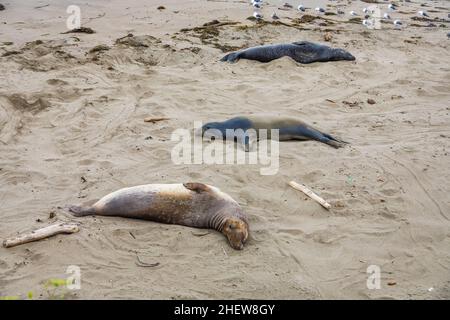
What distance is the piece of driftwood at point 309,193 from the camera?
14.9 feet

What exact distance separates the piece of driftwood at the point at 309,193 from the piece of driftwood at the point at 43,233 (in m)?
2.11

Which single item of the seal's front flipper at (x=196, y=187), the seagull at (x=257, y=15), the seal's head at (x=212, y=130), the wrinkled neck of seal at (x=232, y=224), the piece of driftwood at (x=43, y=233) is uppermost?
the seagull at (x=257, y=15)

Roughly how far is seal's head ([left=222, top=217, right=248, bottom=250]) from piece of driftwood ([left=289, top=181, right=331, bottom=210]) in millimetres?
869

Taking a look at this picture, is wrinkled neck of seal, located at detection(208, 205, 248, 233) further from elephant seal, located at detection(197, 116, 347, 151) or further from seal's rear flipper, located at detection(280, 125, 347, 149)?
seal's rear flipper, located at detection(280, 125, 347, 149)

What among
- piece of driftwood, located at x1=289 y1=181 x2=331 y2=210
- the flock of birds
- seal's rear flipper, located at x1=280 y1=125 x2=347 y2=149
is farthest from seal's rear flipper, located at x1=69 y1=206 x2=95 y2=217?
the flock of birds

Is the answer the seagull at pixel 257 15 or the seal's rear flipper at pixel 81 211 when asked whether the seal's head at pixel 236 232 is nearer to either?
the seal's rear flipper at pixel 81 211

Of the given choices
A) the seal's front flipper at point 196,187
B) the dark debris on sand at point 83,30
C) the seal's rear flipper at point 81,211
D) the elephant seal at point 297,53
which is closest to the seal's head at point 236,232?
the seal's front flipper at point 196,187

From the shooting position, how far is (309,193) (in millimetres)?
4727

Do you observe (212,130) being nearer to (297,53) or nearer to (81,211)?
(81,211)

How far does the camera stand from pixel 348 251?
402 cm

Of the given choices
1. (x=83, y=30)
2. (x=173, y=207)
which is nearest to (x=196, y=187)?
(x=173, y=207)

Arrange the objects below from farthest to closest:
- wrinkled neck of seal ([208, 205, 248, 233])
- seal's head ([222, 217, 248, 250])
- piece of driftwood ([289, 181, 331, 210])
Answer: piece of driftwood ([289, 181, 331, 210]), wrinkled neck of seal ([208, 205, 248, 233]), seal's head ([222, 217, 248, 250])

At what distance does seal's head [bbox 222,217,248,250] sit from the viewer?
394cm

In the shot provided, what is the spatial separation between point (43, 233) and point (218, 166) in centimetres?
202
